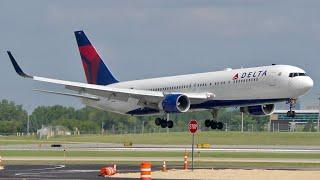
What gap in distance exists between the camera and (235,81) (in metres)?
95.8

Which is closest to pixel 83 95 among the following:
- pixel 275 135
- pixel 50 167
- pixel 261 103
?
pixel 261 103

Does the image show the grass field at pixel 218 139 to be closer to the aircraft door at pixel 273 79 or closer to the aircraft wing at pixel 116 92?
the aircraft wing at pixel 116 92

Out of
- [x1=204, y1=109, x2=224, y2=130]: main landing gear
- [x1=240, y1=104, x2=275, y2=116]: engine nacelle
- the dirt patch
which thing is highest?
[x1=240, y1=104, x2=275, y2=116]: engine nacelle

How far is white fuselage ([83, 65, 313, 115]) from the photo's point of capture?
92750mm

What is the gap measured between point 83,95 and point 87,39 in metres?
11.7

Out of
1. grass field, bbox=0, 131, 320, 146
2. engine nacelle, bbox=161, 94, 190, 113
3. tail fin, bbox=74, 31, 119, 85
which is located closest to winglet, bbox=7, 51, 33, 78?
engine nacelle, bbox=161, 94, 190, 113

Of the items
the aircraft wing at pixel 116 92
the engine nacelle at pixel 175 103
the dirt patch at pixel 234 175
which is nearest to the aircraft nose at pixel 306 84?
the aircraft wing at pixel 116 92

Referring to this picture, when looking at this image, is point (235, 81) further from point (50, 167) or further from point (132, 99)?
point (50, 167)

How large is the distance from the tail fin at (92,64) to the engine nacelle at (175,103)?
15432 mm

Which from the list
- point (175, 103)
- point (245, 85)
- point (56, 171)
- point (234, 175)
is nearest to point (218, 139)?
point (175, 103)

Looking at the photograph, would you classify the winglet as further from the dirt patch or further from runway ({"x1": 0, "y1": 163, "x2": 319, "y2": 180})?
the dirt patch

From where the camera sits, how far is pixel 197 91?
101 metres

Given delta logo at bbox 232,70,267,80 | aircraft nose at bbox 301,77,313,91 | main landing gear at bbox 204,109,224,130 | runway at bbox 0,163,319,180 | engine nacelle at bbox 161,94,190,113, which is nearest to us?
runway at bbox 0,163,319,180

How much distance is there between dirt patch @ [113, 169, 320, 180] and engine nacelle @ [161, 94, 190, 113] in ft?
87.9
